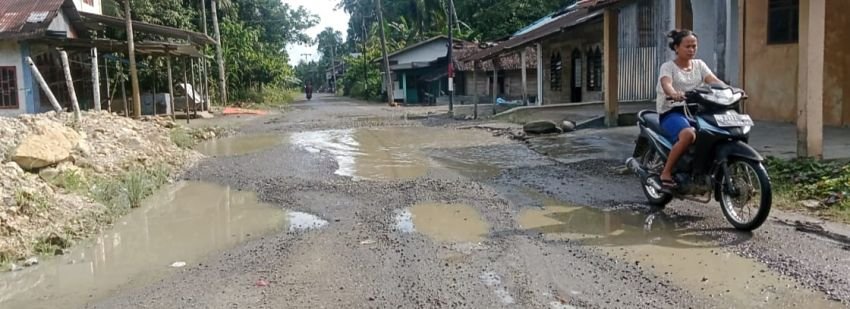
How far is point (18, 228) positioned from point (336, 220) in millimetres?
2832

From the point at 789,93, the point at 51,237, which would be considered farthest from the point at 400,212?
the point at 789,93

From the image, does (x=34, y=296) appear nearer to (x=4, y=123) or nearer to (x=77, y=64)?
(x=4, y=123)

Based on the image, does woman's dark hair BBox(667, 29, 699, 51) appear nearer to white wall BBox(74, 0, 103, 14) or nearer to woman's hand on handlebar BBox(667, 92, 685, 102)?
woman's hand on handlebar BBox(667, 92, 685, 102)

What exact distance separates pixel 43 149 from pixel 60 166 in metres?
0.30

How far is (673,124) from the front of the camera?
6.22 meters

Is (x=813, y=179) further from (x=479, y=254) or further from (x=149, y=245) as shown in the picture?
(x=149, y=245)

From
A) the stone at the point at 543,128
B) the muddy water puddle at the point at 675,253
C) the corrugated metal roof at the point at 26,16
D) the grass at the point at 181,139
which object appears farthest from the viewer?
the corrugated metal roof at the point at 26,16

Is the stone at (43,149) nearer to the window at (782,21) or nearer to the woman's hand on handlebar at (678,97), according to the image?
the woman's hand on handlebar at (678,97)

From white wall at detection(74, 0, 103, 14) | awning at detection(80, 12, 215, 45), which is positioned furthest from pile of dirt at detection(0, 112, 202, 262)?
white wall at detection(74, 0, 103, 14)

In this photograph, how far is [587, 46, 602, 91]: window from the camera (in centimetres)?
2369

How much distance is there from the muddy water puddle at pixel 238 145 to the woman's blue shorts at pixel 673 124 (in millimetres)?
9909

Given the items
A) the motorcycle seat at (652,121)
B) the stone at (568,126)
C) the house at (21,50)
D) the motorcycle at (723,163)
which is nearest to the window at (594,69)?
the stone at (568,126)

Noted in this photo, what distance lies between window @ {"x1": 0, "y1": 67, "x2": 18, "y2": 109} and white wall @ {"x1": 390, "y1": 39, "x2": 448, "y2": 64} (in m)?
25.6

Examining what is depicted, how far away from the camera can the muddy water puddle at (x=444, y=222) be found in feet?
19.9
